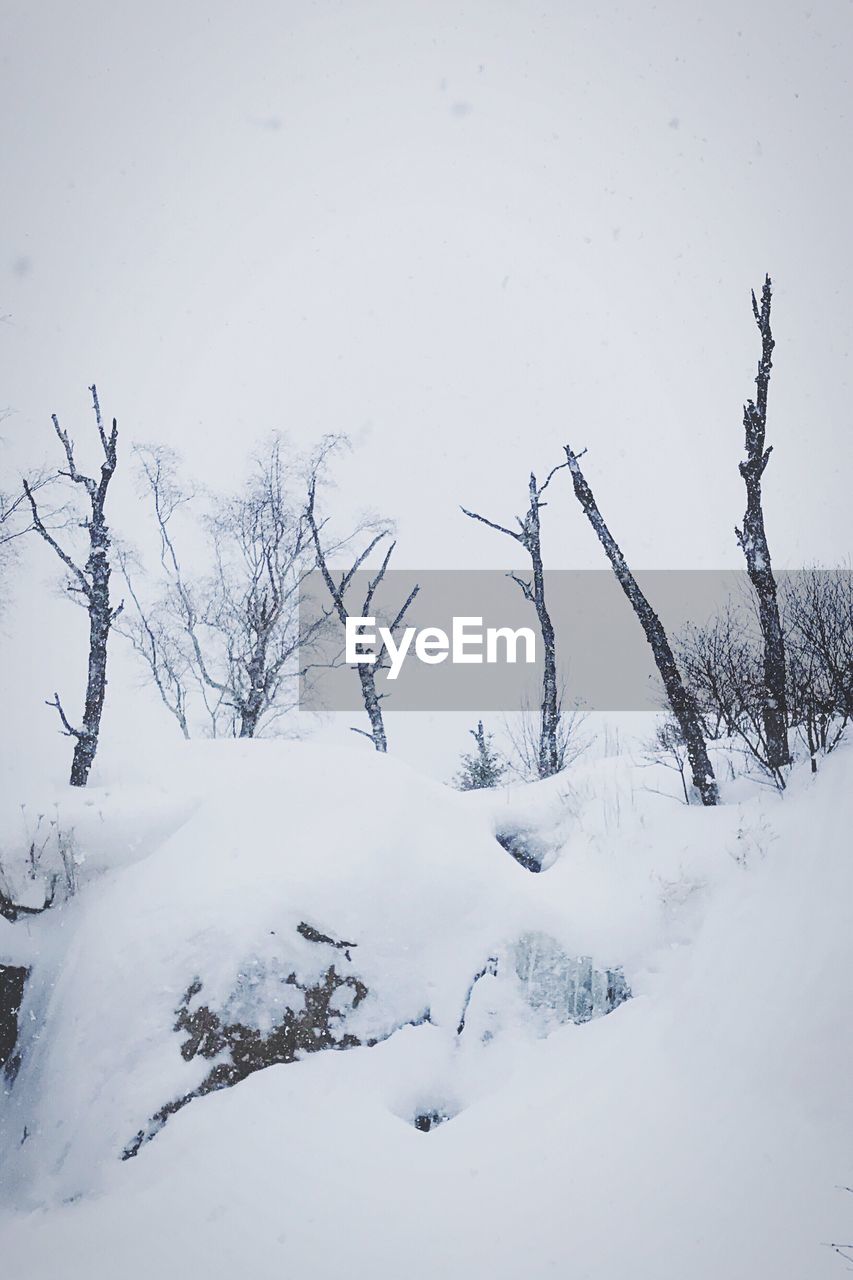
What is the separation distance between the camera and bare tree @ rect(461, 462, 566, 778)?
35.5 feet

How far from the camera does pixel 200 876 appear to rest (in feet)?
15.0

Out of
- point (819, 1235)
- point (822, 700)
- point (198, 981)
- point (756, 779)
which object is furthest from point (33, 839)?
point (822, 700)

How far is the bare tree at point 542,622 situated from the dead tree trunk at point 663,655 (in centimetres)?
330

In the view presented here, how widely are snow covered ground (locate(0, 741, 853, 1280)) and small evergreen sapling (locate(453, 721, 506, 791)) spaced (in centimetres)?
1282

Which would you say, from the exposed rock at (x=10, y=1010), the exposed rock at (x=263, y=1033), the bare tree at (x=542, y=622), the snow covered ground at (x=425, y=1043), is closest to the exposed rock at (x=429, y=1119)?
the snow covered ground at (x=425, y=1043)

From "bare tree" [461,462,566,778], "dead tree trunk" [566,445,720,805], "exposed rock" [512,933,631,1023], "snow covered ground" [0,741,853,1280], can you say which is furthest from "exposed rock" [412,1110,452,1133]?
"bare tree" [461,462,566,778]

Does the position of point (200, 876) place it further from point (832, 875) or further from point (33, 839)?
point (832, 875)

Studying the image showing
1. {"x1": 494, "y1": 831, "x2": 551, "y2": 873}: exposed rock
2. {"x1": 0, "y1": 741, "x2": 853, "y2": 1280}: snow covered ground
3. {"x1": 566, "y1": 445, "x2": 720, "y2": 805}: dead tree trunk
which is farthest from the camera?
{"x1": 494, "y1": 831, "x2": 551, "y2": 873}: exposed rock

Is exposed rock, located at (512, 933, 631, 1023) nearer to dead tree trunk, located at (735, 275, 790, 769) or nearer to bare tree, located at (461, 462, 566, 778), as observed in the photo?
dead tree trunk, located at (735, 275, 790, 769)

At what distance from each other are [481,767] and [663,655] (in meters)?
12.7

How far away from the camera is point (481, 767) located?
1858 cm

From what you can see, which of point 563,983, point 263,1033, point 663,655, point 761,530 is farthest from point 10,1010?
point 761,530

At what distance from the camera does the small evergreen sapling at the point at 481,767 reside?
18500 mm

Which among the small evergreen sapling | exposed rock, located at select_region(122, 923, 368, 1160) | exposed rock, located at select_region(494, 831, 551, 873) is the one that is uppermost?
exposed rock, located at select_region(494, 831, 551, 873)
